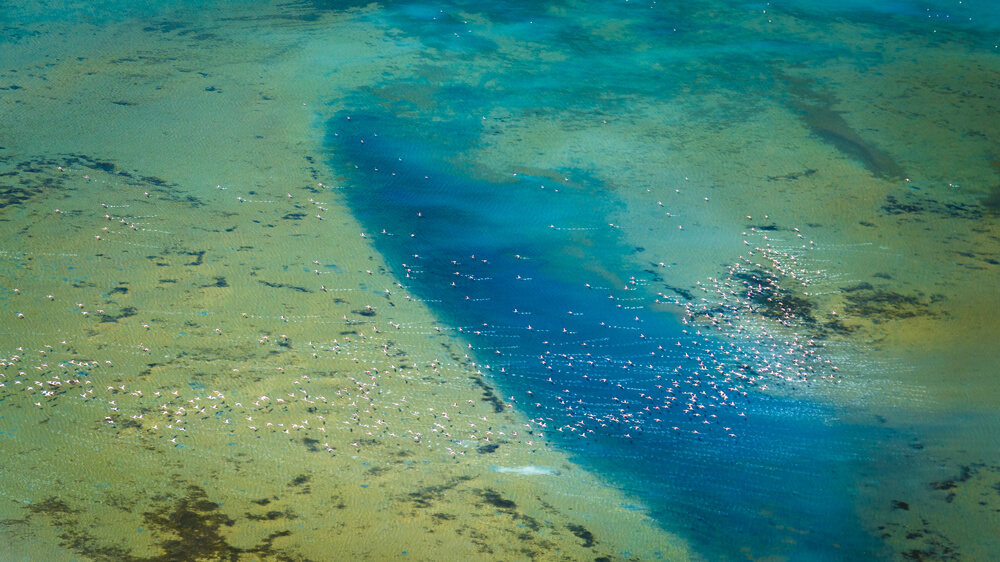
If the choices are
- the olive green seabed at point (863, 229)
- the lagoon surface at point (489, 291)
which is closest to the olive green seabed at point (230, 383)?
the lagoon surface at point (489, 291)

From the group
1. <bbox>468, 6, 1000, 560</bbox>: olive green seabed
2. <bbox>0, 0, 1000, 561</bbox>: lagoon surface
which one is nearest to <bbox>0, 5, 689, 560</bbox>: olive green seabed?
<bbox>0, 0, 1000, 561</bbox>: lagoon surface

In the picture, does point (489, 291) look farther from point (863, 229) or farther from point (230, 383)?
point (863, 229)

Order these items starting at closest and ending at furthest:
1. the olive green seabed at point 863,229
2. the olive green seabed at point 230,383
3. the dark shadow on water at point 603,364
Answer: the olive green seabed at point 230,383
the dark shadow on water at point 603,364
the olive green seabed at point 863,229

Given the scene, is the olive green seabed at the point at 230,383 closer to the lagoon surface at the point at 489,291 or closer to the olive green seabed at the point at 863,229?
the lagoon surface at the point at 489,291

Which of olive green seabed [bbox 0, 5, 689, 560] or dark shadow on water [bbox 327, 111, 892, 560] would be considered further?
dark shadow on water [bbox 327, 111, 892, 560]

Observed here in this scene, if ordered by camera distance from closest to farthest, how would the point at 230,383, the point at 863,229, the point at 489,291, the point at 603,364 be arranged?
the point at 230,383 < the point at 603,364 < the point at 489,291 < the point at 863,229

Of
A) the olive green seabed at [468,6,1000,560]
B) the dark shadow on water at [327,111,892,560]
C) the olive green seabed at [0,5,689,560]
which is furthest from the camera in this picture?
the olive green seabed at [468,6,1000,560]

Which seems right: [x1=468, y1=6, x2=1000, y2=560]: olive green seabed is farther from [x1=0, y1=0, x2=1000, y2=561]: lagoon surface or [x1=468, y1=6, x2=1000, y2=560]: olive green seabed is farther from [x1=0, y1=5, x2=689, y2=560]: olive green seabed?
[x1=0, y1=5, x2=689, y2=560]: olive green seabed

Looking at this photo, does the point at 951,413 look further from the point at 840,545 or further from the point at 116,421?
the point at 116,421

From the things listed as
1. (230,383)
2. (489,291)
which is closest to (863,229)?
(489,291)
